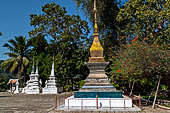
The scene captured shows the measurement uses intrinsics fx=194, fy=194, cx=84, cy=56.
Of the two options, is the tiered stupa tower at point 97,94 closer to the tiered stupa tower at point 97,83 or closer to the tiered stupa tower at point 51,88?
the tiered stupa tower at point 97,83

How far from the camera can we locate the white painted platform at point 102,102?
403 inches

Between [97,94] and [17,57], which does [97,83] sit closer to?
[97,94]

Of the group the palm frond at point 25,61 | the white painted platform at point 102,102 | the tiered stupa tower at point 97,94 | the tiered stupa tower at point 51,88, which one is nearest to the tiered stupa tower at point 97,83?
the tiered stupa tower at point 97,94

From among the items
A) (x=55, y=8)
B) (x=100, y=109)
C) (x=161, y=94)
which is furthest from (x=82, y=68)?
(x=100, y=109)

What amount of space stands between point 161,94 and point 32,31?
20.2 metres

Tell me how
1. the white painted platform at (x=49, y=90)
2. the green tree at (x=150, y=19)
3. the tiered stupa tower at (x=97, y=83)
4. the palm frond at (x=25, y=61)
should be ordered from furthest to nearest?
the palm frond at (x=25, y=61) < the white painted platform at (x=49, y=90) < the green tree at (x=150, y=19) < the tiered stupa tower at (x=97, y=83)

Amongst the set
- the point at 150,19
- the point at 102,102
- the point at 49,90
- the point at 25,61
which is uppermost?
the point at 150,19

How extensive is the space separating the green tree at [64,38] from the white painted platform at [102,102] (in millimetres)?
17668

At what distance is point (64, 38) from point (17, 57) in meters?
10.4

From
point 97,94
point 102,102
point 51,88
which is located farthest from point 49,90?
point 102,102

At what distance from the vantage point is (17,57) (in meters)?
33.4

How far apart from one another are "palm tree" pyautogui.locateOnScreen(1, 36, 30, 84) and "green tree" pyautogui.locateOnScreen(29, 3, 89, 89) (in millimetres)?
5151

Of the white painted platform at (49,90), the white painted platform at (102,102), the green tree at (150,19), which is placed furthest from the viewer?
the white painted platform at (49,90)

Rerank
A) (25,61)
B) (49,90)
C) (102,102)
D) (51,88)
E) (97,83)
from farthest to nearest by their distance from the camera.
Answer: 1. (25,61)
2. (51,88)
3. (49,90)
4. (97,83)
5. (102,102)
